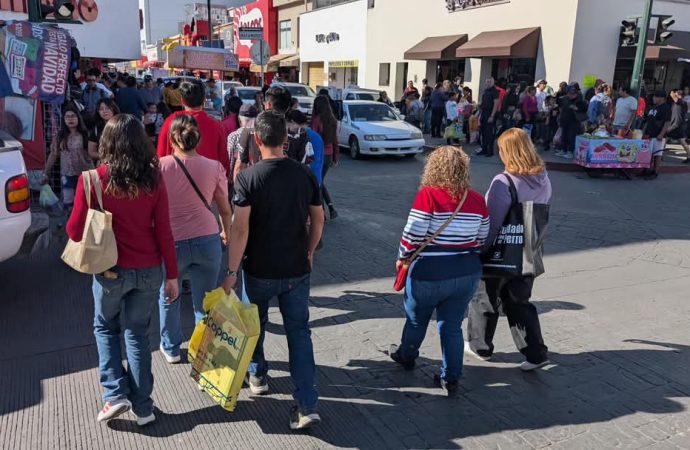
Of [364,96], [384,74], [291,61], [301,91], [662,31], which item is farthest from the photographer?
[291,61]

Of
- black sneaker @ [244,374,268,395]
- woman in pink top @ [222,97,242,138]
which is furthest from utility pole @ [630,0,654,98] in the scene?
black sneaker @ [244,374,268,395]

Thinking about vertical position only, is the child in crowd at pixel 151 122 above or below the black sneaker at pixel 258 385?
above

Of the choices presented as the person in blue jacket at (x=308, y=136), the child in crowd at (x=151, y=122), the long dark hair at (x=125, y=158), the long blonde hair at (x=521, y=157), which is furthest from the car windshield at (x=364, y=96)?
the long dark hair at (x=125, y=158)

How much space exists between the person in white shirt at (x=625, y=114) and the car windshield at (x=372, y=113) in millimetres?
5395

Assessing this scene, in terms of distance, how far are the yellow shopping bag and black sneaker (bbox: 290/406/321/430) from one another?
36 cm

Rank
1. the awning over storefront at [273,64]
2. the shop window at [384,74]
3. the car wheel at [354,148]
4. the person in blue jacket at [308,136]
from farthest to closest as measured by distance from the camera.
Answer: the awning over storefront at [273,64] < the shop window at [384,74] < the car wheel at [354,148] < the person in blue jacket at [308,136]

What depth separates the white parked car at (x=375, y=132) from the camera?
46.3ft

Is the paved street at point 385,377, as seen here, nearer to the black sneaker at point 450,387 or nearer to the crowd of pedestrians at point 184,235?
the black sneaker at point 450,387

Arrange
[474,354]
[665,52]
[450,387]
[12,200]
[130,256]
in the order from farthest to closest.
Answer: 1. [665,52]
2. [12,200]
3. [474,354]
4. [450,387]
5. [130,256]

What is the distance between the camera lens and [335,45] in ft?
109

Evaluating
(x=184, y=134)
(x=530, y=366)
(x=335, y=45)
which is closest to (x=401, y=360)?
(x=530, y=366)

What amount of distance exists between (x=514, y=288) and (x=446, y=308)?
0.65m

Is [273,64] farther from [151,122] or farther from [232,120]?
[232,120]

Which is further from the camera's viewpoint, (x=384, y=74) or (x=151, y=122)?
(x=384, y=74)
